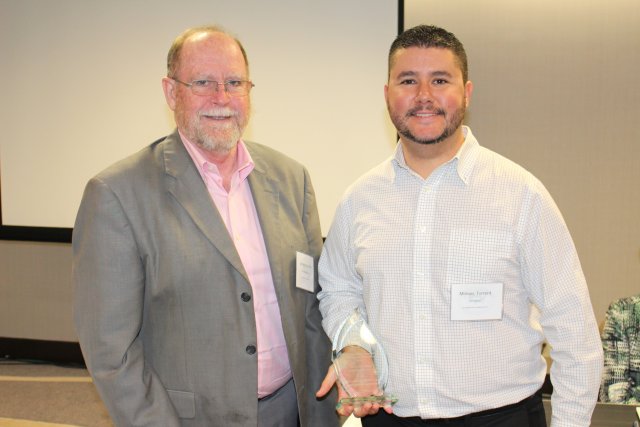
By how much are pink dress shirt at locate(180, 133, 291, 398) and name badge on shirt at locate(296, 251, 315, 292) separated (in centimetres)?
10

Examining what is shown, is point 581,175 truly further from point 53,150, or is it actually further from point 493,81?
point 53,150

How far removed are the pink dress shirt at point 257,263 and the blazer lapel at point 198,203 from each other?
7 cm

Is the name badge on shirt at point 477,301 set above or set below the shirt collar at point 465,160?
below

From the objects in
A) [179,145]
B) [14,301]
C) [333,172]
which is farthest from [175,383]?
[14,301]

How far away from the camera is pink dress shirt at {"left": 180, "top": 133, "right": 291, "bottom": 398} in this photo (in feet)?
6.99

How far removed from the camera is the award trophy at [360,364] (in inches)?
76.5

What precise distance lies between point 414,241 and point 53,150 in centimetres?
389

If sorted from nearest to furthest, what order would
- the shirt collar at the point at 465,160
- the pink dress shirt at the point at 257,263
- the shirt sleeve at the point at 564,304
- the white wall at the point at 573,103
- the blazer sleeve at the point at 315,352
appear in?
1. the shirt sleeve at the point at 564,304
2. the shirt collar at the point at 465,160
3. the pink dress shirt at the point at 257,263
4. the blazer sleeve at the point at 315,352
5. the white wall at the point at 573,103

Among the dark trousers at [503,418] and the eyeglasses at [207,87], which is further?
the eyeglasses at [207,87]

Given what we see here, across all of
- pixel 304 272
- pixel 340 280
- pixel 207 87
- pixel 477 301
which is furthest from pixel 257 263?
pixel 477 301

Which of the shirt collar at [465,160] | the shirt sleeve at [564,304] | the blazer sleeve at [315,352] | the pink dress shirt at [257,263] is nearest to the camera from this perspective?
the shirt sleeve at [564,304]

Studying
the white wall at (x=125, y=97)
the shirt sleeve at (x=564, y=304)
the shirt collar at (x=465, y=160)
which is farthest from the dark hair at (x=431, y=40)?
the white wall at (x=125, y=97)

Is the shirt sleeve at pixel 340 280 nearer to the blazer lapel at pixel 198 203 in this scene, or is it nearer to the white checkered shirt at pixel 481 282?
the white checkered shirt at pixel 481 282

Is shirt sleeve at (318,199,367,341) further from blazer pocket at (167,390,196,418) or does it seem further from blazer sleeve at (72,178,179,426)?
blazer sleeve at (72,178,179,426)
